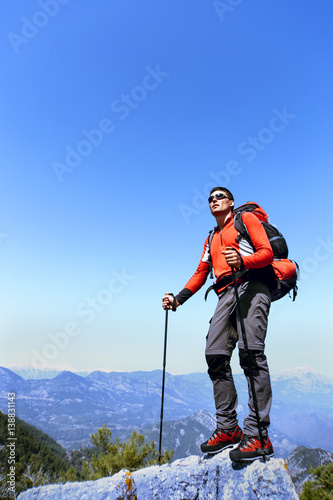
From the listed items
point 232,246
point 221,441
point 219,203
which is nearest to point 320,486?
point 221,441

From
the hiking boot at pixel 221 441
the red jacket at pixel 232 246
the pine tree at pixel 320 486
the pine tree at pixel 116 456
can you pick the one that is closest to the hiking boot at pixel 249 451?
the hiking boot at pixel 221 441

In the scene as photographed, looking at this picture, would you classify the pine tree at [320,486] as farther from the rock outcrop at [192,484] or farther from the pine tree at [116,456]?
the rock outcrop at [192,484]

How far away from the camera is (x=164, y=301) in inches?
170

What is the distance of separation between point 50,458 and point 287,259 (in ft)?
221

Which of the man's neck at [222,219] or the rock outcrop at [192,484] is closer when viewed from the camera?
the rock outcrop at [192,484]

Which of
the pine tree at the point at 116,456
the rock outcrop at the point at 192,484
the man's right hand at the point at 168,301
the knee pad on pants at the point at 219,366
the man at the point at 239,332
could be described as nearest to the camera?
the rock outcrop at the point at 192,484

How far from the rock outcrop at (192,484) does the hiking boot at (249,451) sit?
0.14m

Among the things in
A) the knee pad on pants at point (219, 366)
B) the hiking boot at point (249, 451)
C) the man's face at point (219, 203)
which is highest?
the man's face at point (219, 203)

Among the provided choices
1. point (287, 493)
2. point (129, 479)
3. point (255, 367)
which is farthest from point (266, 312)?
point (129, 479)

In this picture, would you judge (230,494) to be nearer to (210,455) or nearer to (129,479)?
(210,455)

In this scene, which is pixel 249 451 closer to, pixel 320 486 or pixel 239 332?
pixel 239 332

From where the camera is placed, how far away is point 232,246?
3.70 meters

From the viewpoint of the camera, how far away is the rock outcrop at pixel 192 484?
8.85 feet

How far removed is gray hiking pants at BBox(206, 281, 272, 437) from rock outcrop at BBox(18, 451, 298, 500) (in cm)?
36
